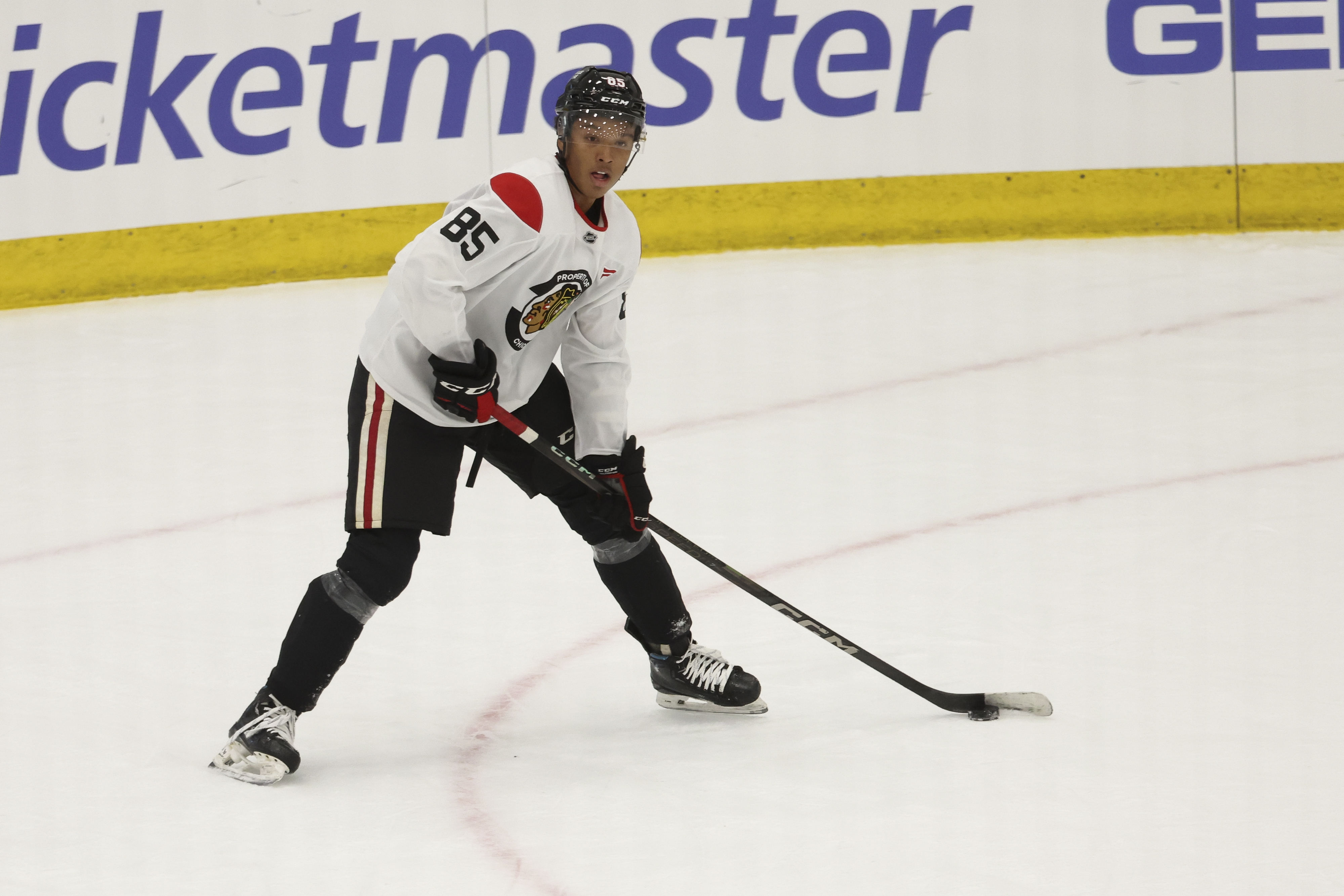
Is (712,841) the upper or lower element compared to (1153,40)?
lower

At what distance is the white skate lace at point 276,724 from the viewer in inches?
80.6

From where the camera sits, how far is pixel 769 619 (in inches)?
104

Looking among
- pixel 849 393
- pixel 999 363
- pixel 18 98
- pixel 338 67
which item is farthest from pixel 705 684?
pixel 18 98

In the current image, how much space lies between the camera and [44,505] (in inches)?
132

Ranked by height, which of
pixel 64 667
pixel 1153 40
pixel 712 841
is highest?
pixel 1153 40

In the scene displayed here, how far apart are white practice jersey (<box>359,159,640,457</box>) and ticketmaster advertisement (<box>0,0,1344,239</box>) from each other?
3.21m

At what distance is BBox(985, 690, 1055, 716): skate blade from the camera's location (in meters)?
2.18

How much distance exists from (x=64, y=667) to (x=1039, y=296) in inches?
127

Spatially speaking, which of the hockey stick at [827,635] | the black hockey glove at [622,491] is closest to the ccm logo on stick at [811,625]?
the hockey stick at [827,635]

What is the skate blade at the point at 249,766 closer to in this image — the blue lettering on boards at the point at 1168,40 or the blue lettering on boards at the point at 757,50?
the blue lettering on boards at the point at 757,50

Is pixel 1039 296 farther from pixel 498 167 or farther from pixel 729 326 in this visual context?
pixel 498 167

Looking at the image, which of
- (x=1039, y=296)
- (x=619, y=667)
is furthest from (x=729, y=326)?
(x=619, y=667)

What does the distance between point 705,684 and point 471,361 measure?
62 centimetres

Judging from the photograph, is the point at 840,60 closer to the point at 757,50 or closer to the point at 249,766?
the point at 757,50
